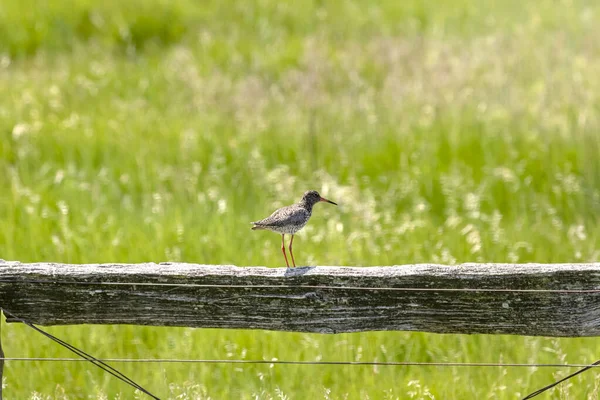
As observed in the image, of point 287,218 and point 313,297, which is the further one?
point 287,218

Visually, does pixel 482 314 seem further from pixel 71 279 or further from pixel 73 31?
pixel 73 31

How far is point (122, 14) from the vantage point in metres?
13.9

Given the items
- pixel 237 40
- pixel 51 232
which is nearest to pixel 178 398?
pixel 51 232

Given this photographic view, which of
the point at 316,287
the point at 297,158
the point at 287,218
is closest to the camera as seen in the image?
the point at 316,287

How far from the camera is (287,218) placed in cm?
375

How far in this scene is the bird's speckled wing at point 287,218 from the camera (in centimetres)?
375

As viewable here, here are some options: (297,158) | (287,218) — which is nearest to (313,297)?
(287,218)

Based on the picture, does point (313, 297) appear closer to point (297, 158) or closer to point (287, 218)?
point (287, 218)

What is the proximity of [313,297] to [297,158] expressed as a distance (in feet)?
17.4

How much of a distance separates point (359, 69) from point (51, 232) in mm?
5881

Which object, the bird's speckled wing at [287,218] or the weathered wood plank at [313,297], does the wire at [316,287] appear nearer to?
the weathered wood plank at [313,297]

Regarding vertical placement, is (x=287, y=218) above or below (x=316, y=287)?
above

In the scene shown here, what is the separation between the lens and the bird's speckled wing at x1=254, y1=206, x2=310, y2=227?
12.3ft

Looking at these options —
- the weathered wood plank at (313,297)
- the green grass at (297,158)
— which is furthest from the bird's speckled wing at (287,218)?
the green grass at (297,158)
